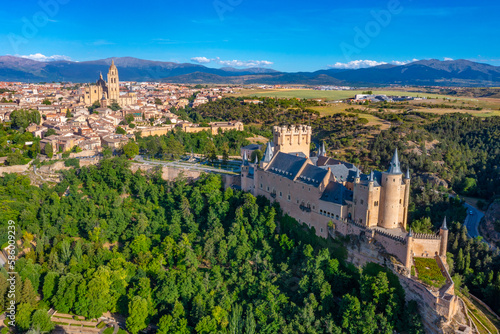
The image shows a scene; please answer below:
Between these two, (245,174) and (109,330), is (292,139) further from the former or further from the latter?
(109,330)

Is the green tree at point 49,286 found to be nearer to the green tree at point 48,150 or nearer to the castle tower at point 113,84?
the green tree at point 48,150

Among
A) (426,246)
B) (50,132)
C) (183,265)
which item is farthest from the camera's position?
(50,132)

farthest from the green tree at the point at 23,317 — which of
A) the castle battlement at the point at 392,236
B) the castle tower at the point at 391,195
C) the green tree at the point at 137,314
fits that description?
the castle tower at the point at 391,195

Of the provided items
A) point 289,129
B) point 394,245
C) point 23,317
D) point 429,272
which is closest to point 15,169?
point 23,317

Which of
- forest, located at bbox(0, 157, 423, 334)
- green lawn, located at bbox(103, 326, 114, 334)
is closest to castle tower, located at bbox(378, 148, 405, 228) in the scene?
forest, located at bbox(0, 157, 423, 334)

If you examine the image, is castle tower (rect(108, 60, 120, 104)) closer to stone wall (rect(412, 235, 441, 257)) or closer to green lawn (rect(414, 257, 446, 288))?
stone wall (rect(412, 235, 441, 257))

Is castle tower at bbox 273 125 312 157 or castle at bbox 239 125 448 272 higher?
castle tower at bbox 273 125 312 157
